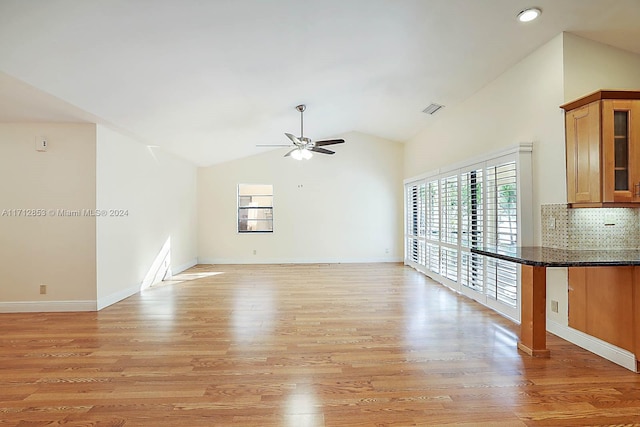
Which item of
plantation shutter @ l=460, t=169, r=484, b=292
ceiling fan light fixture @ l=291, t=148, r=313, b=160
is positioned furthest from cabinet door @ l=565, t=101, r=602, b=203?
ceiling fan light fixture @ l=291, t=148, r=313, b=160

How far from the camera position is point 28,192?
13.7 feet

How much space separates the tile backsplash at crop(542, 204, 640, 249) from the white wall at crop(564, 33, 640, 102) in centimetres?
118

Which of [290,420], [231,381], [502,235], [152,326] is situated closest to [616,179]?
[502,235]

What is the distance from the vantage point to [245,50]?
10.6 ft

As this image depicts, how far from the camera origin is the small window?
27.1 ft

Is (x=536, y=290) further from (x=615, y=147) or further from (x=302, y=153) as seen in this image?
(x=302, y=153)

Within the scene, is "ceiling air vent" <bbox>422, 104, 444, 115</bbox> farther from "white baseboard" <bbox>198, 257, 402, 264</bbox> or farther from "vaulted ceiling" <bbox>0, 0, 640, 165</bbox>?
"white baseboard" <bbox>198, 257, 402, 264</bbox>

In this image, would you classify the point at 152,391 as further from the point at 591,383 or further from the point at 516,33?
the point at 516,33

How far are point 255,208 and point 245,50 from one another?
5362mm

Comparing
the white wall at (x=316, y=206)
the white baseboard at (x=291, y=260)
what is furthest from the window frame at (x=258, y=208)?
the white baseboard at (x=291, y=260)

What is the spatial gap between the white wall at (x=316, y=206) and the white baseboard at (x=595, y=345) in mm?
5070

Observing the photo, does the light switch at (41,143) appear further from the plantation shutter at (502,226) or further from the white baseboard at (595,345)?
the white baseboard at (595,345)

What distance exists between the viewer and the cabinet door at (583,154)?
2.76 meters

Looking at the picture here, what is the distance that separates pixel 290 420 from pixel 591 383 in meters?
2.28
